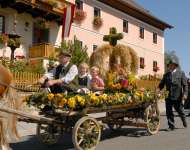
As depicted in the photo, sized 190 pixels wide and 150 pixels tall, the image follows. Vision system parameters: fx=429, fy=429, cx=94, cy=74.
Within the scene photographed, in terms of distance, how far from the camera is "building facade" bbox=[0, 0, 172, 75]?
26.4 meters

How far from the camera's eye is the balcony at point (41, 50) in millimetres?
25641

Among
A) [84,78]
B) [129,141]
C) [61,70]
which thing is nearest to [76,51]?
[84,78]

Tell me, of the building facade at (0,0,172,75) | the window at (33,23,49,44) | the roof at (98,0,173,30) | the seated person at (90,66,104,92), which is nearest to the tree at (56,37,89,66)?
the building facade at (0,0,172,75)

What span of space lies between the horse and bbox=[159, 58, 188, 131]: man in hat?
5161 millimetres

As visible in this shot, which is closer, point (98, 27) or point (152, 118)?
point (152, 118)

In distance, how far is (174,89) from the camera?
37.1 ft

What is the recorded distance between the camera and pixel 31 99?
795 centimetres

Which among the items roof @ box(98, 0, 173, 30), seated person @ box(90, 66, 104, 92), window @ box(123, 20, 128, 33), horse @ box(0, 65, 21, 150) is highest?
roof @ box(98, 0, 173, 30)

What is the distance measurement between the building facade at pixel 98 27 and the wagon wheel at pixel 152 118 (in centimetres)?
1578

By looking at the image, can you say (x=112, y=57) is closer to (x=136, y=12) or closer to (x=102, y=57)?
(x=102, y=57)

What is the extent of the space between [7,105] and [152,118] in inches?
172

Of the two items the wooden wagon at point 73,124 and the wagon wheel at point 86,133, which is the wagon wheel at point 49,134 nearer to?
the wooden wagon at point 73,124

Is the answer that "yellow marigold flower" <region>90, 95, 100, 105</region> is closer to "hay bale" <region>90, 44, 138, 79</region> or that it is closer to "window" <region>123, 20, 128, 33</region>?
"hay bale" <region>90, 44, 138, 79</region>

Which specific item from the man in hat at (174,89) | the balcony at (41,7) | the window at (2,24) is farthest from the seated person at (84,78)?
the window at (2,24)
